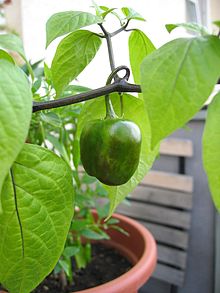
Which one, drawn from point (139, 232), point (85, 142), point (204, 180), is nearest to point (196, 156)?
point (204, 180)

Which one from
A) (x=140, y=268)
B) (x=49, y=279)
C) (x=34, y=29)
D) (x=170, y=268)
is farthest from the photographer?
(x=34, y=29)

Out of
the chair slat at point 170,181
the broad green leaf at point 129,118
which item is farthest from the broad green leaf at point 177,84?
the chair slat at point 170,181

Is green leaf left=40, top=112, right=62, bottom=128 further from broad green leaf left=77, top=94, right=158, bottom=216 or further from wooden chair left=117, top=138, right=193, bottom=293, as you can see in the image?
wooden chair left=117, top=138, right=193, bottom=293

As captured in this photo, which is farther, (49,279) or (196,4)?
(196,4)

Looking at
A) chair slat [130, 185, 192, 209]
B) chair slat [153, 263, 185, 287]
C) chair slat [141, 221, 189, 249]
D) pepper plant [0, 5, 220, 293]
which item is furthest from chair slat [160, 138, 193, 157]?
pepper plant [0, 5, 220, 293]

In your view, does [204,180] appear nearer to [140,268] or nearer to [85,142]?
[140,268]

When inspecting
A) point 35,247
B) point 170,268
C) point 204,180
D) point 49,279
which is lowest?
point 170,268

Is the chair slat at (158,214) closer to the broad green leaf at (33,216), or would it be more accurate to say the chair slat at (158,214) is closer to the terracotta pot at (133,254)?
the terracotta pot at (133,254)
